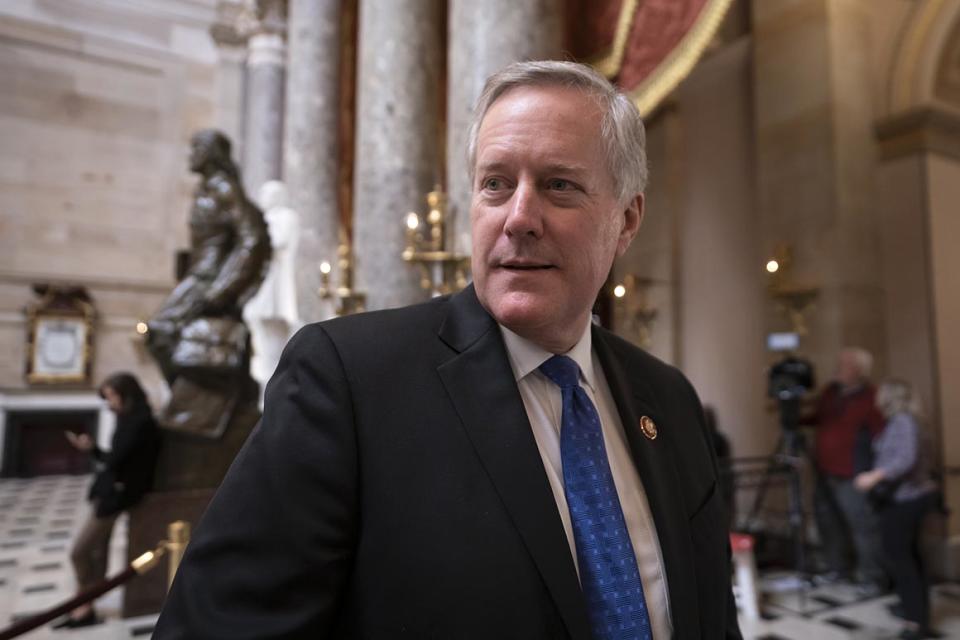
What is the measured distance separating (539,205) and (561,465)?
1.49 ft

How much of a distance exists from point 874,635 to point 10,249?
53.7ft

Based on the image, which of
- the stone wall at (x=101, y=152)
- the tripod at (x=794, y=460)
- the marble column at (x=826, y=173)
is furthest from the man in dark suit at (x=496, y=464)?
the stone wall at (x=101, y=152)

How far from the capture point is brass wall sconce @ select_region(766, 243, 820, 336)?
6.79 meters

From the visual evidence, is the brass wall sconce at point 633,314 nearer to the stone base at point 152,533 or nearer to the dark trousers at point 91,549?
the stone base at point 152,533

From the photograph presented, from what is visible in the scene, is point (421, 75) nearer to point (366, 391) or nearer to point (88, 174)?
point (366, 391)

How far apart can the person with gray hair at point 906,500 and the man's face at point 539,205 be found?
4.72m

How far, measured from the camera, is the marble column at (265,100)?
34.6 ft

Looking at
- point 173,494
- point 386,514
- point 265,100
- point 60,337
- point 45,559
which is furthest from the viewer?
point 60,337

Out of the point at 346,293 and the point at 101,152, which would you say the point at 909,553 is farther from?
the point at 101,152

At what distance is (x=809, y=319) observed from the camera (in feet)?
22.4

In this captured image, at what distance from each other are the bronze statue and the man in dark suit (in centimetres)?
434

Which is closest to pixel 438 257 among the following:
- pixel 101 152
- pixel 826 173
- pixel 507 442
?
pixel 507 442

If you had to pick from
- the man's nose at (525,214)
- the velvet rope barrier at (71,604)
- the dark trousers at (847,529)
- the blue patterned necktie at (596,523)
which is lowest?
the dark trousers at (847,529)

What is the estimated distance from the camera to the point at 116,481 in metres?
4.75
